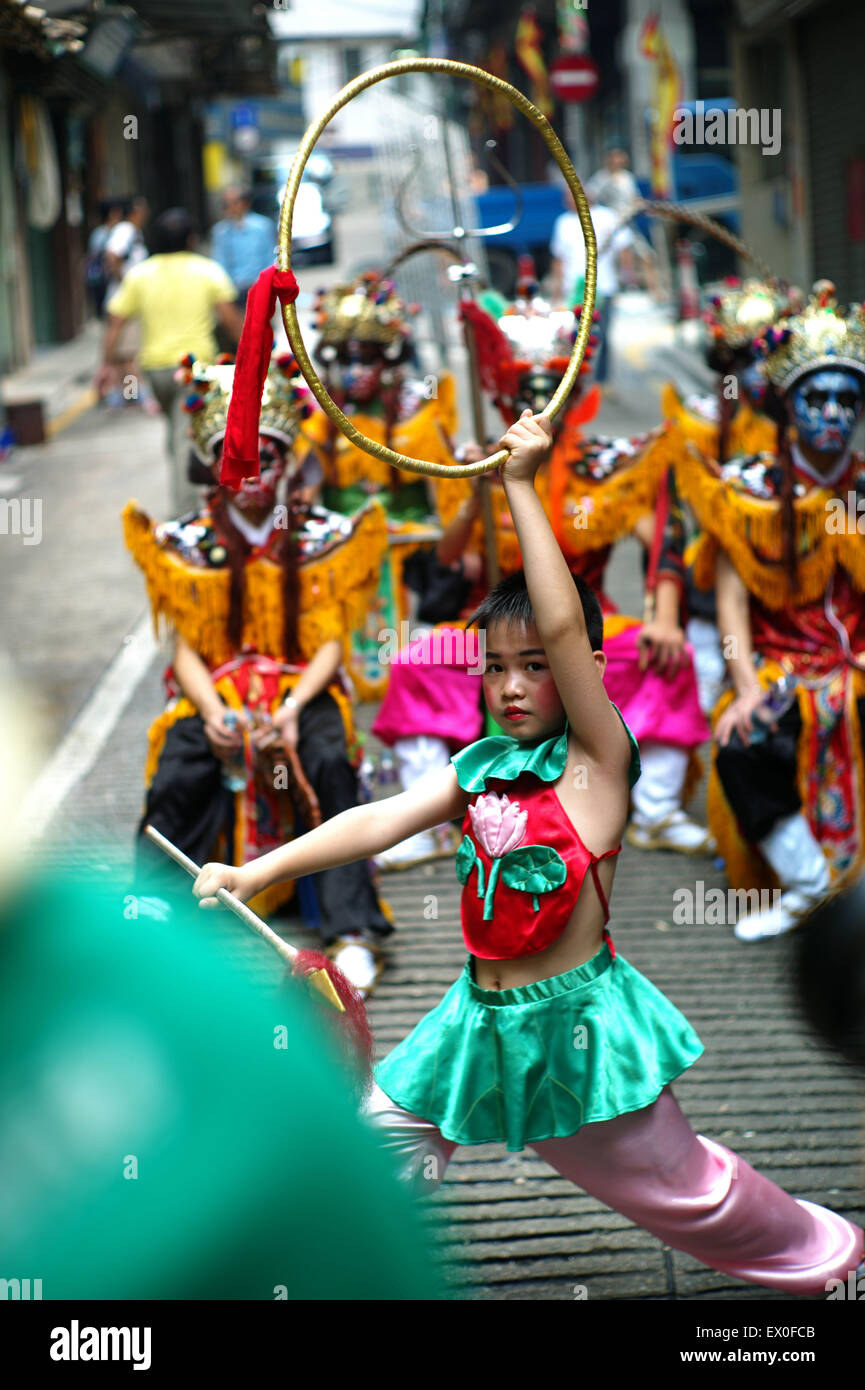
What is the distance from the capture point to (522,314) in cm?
562

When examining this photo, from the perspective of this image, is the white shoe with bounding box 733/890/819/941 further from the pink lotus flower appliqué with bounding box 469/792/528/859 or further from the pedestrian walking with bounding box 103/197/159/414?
the pedestrian walking with bounding box 103/197/159/414

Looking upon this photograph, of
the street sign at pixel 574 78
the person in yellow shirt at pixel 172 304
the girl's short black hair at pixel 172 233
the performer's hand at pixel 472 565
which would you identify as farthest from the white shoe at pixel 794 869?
the street sign at pixel 574 78

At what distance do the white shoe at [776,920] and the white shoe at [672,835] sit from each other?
0.60m

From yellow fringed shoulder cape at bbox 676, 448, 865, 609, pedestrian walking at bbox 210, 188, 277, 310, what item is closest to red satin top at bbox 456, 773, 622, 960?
yellow fringed shoulder cape at bbox 676, 448, 865, 609

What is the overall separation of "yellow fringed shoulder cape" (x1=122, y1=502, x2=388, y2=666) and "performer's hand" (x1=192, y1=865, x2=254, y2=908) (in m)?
2.10

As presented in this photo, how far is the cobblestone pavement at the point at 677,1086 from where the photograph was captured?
3.17m

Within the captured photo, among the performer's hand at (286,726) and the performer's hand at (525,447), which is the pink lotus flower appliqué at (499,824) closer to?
the performer's hand at (525,447)

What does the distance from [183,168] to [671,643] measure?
31.4m

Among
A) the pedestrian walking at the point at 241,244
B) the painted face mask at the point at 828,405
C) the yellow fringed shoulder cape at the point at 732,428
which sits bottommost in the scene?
the yellow fringed shoulder cape at the point at 732,428

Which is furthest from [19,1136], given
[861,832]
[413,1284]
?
[861,832]

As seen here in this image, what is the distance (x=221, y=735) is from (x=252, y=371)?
7.09ft

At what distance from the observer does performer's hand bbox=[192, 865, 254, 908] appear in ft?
8.21

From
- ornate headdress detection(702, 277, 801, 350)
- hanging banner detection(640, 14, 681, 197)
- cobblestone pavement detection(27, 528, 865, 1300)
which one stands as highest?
hanging banner detection(640, 14, 681, 197)

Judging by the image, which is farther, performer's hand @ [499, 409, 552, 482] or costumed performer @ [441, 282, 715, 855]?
costumed performer @ [441, 282, 715, 855]
